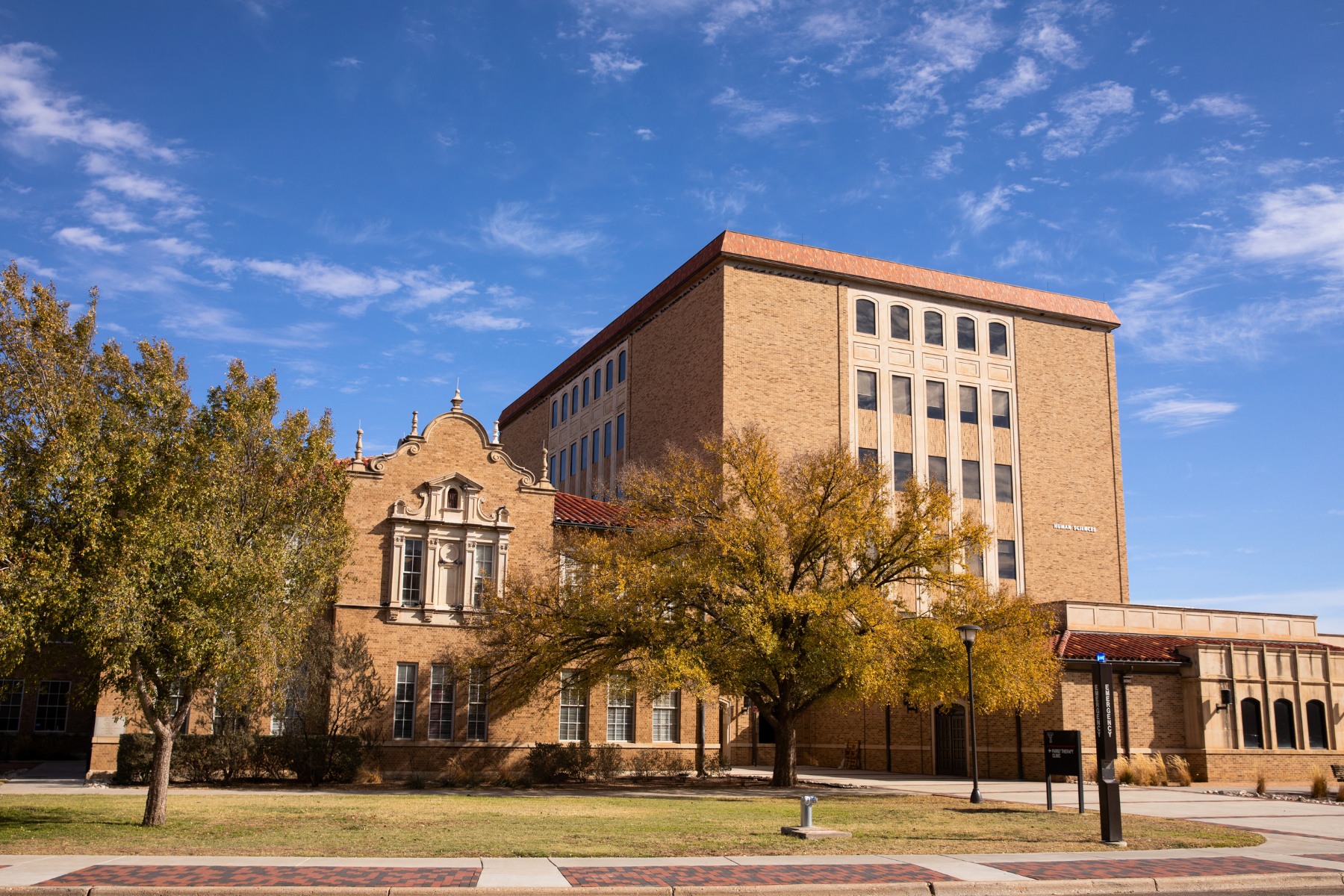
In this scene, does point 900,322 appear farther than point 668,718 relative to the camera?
Yes

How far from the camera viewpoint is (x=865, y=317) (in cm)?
5059

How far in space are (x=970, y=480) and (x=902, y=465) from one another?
3.79m

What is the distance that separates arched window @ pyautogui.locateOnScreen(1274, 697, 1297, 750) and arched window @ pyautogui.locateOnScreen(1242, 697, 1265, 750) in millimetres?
644

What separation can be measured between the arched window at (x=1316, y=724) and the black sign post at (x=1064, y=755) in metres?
19.6

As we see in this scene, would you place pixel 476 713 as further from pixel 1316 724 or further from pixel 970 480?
pixel 1316 724

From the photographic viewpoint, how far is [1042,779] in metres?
33.6

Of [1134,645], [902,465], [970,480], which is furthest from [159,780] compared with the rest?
[970,480]

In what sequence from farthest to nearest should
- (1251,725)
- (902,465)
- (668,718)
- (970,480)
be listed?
(970,480) < (902,465) < (1251,725) < (668,718)

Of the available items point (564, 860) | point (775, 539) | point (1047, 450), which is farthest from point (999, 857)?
point (1047, 450)

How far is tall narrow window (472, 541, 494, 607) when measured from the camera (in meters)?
33.6

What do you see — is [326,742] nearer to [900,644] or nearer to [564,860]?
[900,644]

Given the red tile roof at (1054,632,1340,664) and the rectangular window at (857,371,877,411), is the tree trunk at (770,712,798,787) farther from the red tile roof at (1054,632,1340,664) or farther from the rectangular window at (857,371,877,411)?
the rectangular window at (857,371,877,411)

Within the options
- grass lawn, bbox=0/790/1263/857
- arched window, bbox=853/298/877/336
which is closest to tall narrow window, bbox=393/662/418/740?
grass lawn, bbox=0/790/1263/857

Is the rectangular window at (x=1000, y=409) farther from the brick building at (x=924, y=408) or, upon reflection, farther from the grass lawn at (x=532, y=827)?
the grass lawn at (x=532, y=827)
